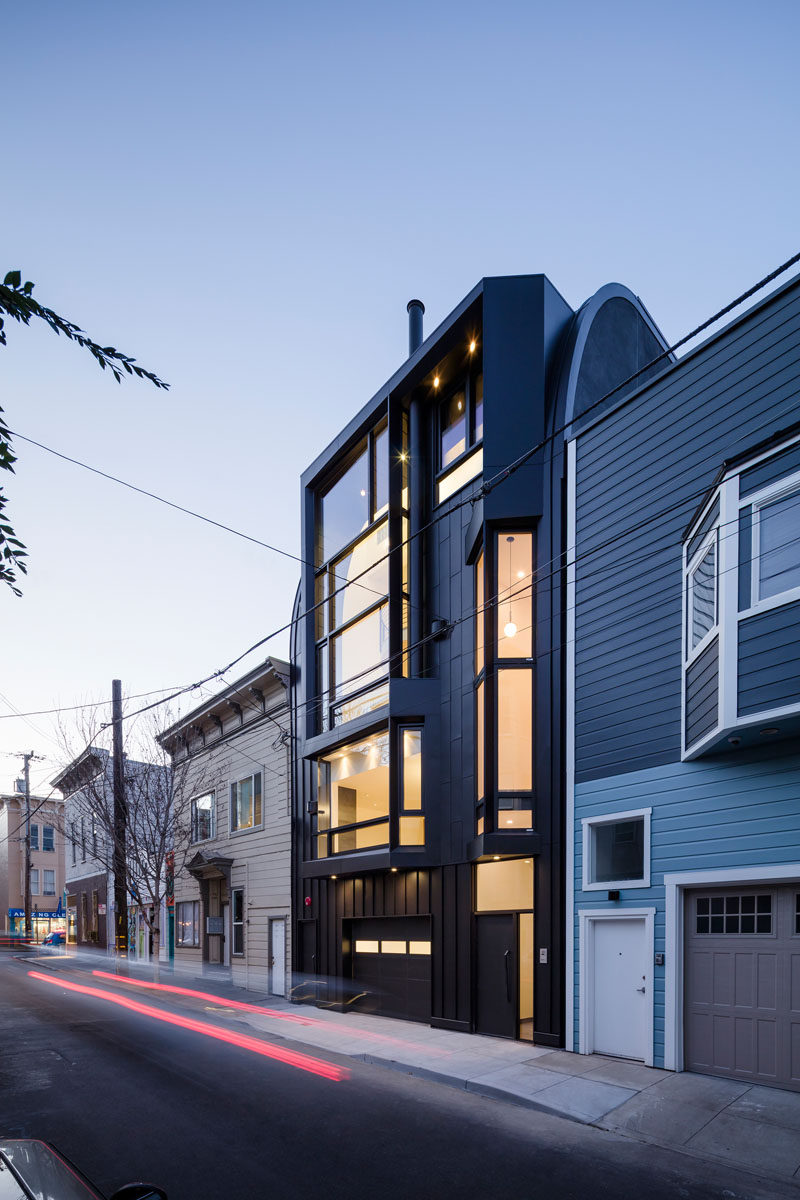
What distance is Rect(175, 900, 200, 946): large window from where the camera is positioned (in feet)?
84.8

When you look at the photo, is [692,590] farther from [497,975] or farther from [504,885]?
[497,975]

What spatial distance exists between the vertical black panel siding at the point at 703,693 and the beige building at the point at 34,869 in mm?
57017

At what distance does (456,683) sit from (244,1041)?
7139 mm

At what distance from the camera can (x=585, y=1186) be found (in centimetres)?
680

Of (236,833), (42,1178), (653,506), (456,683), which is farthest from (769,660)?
(236,833)

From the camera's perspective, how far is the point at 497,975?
13.4 m

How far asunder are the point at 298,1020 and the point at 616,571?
35.5 ft

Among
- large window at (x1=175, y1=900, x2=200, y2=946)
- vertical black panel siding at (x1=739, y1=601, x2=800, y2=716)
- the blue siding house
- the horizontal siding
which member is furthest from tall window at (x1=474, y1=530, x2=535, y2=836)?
large window at (x1=175, y1=900, x2=200, y2=946)

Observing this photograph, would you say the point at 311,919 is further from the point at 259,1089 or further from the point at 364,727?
the point at 259,1089

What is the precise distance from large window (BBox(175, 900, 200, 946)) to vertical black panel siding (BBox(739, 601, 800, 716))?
21.7 metres

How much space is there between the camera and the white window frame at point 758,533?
8969 mm

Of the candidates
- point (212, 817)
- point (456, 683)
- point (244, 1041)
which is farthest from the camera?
point (212, 817)

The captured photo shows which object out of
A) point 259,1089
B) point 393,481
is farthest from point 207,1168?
point 393,481

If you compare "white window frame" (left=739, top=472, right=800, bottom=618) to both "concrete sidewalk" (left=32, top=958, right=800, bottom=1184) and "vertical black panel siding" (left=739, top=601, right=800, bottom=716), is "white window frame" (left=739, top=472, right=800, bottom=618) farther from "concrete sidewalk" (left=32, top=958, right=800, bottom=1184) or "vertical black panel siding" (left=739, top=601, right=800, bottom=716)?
"concrete sidewalk" (left=32, top=958, right=800, bottom=1184)
